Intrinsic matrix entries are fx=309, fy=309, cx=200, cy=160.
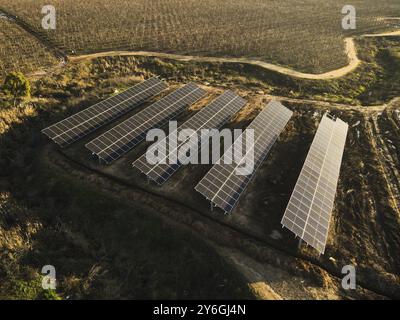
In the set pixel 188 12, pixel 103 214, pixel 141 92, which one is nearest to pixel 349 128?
pixel 141 92

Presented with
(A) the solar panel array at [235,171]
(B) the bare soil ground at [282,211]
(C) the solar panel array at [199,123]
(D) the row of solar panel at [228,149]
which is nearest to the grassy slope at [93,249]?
(B) the bare soil ground at [282,211]

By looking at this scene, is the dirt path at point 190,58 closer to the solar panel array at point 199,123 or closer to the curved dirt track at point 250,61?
the curved dirt track at point 250,61

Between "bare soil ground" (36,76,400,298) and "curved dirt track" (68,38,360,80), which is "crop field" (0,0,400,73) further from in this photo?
"bare soil ground" (36,76,400,298)

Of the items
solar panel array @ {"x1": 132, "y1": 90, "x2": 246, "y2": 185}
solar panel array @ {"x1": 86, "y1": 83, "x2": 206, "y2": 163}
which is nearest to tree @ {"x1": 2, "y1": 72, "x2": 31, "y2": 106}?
solar panel array @ {"x1": 86, "y1": 83, "x2": 206, "y2": 163}

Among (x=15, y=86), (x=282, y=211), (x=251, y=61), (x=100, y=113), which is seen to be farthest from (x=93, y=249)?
(x=251, y=61)

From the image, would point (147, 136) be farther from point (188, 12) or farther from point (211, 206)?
point (188, 12)
